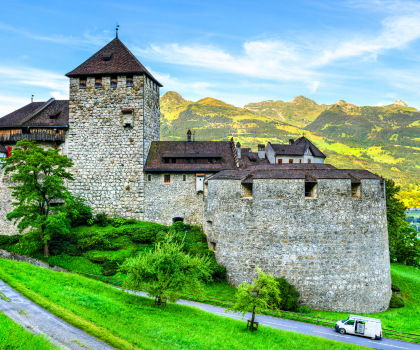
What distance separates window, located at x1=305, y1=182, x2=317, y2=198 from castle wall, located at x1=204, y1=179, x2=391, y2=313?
1.55 feet

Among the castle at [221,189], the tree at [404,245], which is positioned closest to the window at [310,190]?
the castle at [221,189]

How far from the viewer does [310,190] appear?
26.4m

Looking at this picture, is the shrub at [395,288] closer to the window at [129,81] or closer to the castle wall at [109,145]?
the castle wall at [109,145]

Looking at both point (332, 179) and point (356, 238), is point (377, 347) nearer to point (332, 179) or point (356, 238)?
point (356, 238)

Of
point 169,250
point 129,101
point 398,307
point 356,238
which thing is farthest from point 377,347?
point 129,101

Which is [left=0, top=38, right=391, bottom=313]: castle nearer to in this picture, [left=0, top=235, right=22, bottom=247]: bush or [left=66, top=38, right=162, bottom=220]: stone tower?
[left=66, top=38, right=162, bottom=220]: stone tower

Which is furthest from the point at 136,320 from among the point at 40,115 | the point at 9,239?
the point at 40,115

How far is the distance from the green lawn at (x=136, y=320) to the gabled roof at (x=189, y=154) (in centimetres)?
1666

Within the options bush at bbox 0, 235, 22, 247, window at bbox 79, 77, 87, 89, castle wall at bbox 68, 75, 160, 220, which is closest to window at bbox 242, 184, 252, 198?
castle wall at bbox 68, 75, 160, 220

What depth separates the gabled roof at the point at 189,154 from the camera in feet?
115

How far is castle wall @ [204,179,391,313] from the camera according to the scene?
82.5 feet

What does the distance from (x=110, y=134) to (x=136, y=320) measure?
2402 centimetres

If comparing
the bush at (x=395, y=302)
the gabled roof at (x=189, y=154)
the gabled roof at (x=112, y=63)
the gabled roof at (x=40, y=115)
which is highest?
the gabled roof at (x=112, y=63)

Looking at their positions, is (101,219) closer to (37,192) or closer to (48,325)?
(37,192)
